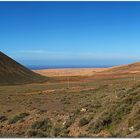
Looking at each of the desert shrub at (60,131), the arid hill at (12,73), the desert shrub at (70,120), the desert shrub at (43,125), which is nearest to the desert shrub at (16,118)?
the desert shrub at (43,125)

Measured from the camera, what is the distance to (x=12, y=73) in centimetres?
6750

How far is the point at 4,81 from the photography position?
62.5m

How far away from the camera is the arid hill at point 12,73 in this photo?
64.0 metres

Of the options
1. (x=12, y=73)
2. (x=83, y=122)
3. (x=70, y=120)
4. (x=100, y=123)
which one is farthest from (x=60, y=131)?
(x=12, y=73)

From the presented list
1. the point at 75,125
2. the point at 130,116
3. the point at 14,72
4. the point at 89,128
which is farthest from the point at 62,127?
the point at 14,72

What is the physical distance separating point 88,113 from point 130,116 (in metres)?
2.92

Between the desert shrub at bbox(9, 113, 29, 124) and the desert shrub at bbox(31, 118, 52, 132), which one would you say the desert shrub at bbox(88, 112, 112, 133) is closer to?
the desert shrub at bbox(31, 118, 52, 132)

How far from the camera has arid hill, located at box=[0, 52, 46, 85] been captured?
6401 centimetres

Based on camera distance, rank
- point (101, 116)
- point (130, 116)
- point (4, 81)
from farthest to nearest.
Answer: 1. point (4, 81)
2. point (101, 116)
3. point (130, 116)

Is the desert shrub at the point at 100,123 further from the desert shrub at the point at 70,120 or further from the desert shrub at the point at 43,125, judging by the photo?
the desert shrub at the point at 43,125

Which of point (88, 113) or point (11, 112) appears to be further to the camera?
point (11, 112)

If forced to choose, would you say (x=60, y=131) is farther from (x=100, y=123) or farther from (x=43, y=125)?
(x=100, y=123)

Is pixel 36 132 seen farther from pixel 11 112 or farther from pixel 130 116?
pixel 11 112

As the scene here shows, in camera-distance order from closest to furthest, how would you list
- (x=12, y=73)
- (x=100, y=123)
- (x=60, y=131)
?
(x=100, y=123) → (x=60, y=131) → (x=12, y=73)
